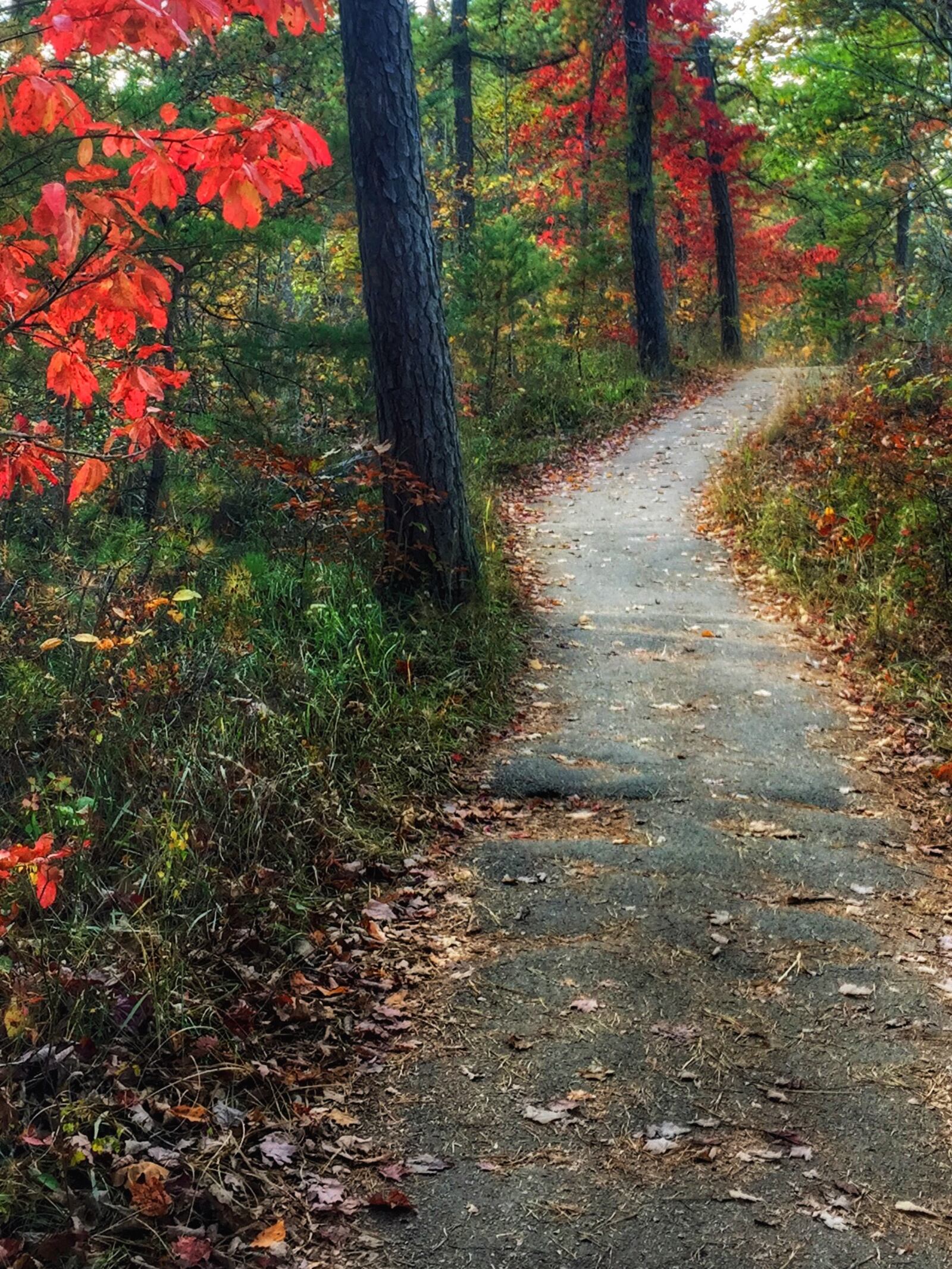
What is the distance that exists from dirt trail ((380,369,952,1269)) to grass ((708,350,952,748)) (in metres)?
0.80

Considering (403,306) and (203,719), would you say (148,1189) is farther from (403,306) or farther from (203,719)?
(403,306)

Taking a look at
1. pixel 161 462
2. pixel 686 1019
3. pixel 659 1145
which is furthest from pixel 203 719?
pixel 161 462

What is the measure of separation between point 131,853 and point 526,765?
2390 millimetres

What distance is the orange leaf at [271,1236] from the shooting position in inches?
109

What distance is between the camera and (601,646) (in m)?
7.61

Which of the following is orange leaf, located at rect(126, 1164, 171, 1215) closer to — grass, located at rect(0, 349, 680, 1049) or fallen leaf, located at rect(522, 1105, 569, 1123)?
grass, located at rect(0, 349, 680, 1049)

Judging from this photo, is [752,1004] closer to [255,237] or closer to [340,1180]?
[340,1180]

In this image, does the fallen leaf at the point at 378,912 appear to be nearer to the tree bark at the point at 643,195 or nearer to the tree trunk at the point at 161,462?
the tree trunk at the point at 161,462

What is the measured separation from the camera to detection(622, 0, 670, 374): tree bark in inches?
666

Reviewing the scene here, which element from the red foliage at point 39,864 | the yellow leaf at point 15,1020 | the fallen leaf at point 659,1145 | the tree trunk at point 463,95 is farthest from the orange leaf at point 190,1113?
the tree trunk at point 463,95

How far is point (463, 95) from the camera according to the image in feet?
63.4

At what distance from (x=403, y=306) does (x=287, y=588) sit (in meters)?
2.00

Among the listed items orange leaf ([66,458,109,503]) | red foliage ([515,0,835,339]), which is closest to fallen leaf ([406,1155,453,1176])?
orange leaf ([66,458,109,503])

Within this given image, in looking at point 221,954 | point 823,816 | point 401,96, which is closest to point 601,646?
point 823,816
